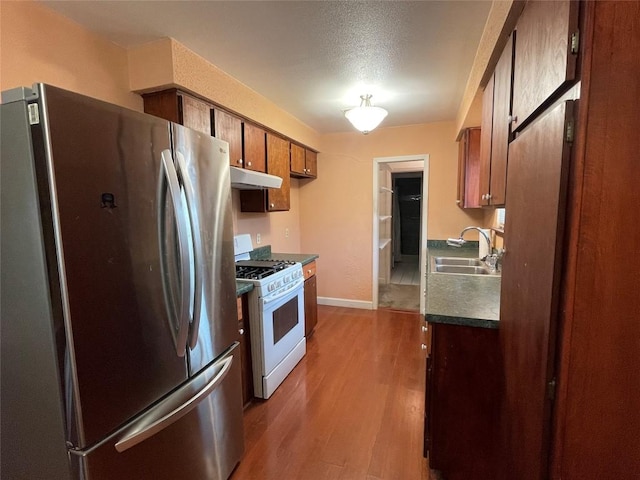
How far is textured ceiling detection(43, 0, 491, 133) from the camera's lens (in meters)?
1.53

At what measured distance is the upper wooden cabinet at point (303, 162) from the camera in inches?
138

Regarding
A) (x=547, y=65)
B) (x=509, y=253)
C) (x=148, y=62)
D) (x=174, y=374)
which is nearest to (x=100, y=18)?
(x=148, y=62)

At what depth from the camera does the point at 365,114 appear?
100 inches

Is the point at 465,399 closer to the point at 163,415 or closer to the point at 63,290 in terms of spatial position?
the point at 163,415

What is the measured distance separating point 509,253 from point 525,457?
0.67 meters

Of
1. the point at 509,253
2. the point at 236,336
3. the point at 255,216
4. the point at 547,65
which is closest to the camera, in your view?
the point at 547,65

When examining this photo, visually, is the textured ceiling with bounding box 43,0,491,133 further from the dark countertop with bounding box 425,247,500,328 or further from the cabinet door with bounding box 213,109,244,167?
the dark countertop with bounding box 425,247,500,328

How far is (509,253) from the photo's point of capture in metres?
1.19

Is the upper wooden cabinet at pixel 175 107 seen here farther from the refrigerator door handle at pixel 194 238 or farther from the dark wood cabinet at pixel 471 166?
the dark wood cabinet at pixel 471 166

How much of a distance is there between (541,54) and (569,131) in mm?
381

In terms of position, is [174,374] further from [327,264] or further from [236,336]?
[327,264]

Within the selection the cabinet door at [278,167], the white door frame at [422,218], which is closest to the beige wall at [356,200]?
the white door frame at [422,218]

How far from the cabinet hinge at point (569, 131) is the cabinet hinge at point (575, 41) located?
6.4 inches

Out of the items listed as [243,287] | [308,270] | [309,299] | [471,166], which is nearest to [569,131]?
[243,287]
